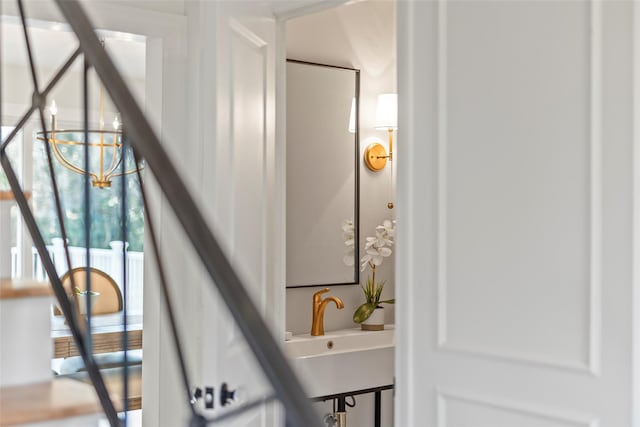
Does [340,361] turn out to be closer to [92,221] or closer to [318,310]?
[318,310]

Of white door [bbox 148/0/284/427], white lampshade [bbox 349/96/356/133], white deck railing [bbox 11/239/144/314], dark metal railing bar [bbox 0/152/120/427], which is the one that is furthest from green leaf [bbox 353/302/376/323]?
white deck railing [bbox 11/239/144/314]

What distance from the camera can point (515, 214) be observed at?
89.9 inches

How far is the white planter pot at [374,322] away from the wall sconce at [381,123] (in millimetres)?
769

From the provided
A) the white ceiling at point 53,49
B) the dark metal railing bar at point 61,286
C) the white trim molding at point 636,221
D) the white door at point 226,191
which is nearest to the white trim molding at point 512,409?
the white trim molding at point 636,221

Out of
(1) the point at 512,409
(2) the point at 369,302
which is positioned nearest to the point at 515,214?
(1) the point at 512,409

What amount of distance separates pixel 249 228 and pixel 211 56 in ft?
2.09

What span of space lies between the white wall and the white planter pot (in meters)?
0.11

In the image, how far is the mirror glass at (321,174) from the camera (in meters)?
4.00

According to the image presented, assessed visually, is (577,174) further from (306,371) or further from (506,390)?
(306,371)

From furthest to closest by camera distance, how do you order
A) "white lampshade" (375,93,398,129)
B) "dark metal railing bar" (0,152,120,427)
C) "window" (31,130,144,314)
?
"window" (31,130,144,314) → "white lampshade" (375,93,398,129) → "dark metal railing bar" (0,152,120,427)

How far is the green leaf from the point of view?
13.7 feet

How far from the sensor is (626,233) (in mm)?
2043

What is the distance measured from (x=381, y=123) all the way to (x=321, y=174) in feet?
1.53

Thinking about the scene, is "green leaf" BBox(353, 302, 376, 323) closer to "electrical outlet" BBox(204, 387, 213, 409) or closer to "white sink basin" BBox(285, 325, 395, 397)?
"white sink basin" BBox(285, 325, 395, 397)
